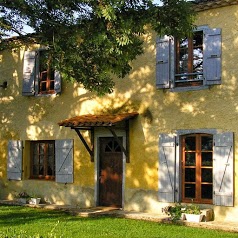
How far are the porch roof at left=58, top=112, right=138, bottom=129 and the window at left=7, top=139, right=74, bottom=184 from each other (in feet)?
4.73

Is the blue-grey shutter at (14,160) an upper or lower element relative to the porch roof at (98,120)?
lower

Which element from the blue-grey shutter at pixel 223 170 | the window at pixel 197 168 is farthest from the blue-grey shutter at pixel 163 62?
the blue-grey shutter at pixel 223 170

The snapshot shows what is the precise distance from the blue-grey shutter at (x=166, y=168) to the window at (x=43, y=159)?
4120 mm

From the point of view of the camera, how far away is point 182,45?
41.9 ft

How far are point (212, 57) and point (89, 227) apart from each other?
5008 millimetres

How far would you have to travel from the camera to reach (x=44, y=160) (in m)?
15.6

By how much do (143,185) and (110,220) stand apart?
5.18ft

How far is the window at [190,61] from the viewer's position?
11977mm

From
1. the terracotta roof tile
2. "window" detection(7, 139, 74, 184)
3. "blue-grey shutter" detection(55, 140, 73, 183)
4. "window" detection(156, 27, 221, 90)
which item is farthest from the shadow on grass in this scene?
the terracotta roof tile

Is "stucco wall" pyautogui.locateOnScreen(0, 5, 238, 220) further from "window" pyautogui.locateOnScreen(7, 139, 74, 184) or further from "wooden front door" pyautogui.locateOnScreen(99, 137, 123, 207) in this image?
"wooden front door" pyautogui.locateOnScreen(99, 137, 123, 207)

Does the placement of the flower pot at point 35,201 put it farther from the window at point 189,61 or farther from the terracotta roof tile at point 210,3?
the terracotta roof tile at point 210,3

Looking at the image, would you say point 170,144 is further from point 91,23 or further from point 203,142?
point 91,23

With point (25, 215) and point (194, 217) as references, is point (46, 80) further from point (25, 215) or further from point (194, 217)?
point (194, 217)

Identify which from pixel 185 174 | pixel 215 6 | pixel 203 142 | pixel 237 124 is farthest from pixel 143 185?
pixel 215 6
